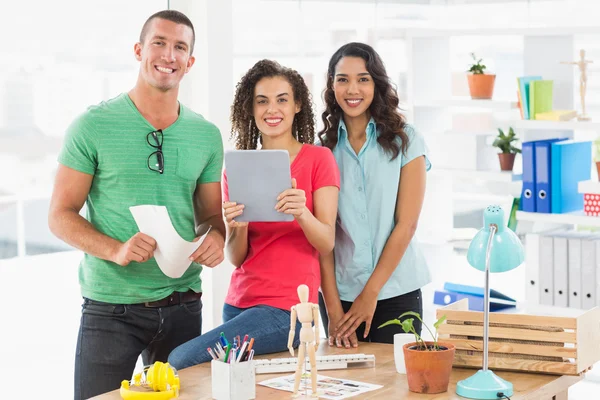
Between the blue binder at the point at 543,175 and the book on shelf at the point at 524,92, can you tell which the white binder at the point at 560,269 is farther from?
the book on shelf at the point at 524,92

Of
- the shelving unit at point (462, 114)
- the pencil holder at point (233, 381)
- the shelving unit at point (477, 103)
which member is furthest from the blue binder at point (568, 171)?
the pencil holder at point (233, 381)

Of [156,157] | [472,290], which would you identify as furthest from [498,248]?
[472,290]

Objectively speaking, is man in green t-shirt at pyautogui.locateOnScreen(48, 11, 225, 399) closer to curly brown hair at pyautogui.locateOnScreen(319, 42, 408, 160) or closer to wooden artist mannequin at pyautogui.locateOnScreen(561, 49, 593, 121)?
curly brown hair at pyautogui.locateOnScreen(319, 42, 408, 160)

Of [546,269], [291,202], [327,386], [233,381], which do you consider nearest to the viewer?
[233,381]

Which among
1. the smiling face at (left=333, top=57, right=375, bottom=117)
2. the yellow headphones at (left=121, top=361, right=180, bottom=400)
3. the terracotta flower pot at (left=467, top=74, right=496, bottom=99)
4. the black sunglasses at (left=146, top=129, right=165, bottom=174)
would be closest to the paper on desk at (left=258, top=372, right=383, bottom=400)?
the yellow headphones at (left=121, top=361, right=180, bottom=400)

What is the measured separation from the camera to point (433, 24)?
586 cm

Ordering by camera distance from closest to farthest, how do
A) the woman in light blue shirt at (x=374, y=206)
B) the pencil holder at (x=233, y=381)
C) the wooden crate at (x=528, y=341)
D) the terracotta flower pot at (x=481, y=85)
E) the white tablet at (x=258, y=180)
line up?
the pencil holder at (x=233, y=381) < the wooden crate at (x=528, y=341) < the white tablet at (x=258, y=180) < the woman in light blue shirt at (x=374, y=206) < the terracotta flower pot at (x=481, y=85)

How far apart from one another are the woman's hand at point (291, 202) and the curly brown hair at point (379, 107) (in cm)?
44

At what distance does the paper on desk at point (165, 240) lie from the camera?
2.48 metres

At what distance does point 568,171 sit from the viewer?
4410 mm

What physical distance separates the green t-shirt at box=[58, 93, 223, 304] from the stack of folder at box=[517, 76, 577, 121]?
7.13 feet

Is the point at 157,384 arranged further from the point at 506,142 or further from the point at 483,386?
the point at 506,142

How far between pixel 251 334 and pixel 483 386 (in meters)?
0.65

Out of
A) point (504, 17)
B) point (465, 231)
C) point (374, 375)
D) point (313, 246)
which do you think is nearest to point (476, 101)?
point (465, 231)
